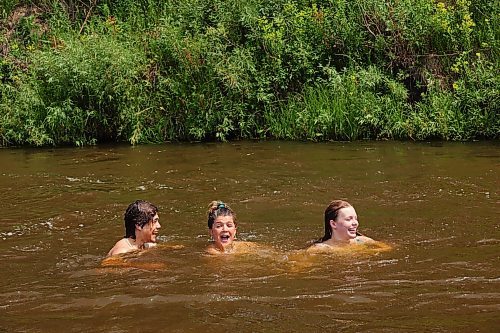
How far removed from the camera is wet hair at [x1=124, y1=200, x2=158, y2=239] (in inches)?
325

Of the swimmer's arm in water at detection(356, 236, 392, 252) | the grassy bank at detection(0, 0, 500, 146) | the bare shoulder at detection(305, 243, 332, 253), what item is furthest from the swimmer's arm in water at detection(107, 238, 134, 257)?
the grassy bank at detection(0, 0, 500, 146)

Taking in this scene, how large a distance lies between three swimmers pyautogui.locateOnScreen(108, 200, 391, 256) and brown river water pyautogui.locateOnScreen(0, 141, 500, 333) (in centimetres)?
19

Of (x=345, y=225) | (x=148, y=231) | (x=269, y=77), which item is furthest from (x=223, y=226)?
(x=269, y=77)

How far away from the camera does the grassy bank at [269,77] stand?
54.9 ft

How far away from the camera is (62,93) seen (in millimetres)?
17609

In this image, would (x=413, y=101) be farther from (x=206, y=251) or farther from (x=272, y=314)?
(x=272, y=314)

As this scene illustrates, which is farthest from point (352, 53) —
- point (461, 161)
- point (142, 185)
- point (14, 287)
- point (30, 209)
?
point (14, 287)

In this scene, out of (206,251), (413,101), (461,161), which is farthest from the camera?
(413,101)

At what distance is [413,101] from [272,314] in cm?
1190

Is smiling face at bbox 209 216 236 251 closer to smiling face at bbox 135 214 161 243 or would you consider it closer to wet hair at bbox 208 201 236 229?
wet hair at bbox 208 201 236 229

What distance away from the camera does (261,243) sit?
28.6 feet

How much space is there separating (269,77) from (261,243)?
30.9 feet

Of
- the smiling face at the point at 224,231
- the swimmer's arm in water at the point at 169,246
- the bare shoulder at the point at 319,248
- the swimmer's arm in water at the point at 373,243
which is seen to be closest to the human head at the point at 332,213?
the bare shoulder at the point at 319,248

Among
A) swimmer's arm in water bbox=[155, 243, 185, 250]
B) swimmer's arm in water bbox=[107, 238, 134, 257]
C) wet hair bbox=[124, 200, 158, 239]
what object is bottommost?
swimmer's arm in water bbox=[155, 243, 185, 250]
